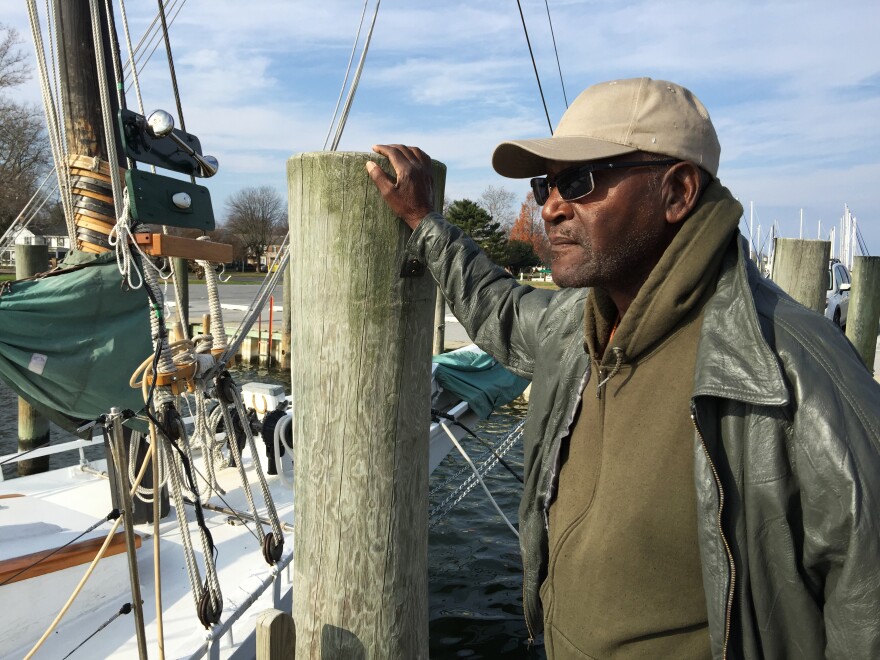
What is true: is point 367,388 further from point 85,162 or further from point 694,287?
point 85,162

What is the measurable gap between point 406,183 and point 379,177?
73 millimetres

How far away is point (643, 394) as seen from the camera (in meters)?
1.52

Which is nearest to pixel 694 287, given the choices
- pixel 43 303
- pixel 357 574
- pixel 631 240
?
pixel 631 240

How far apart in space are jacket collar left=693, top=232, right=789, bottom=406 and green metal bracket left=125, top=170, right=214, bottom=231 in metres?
2.25

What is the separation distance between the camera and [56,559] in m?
3.72

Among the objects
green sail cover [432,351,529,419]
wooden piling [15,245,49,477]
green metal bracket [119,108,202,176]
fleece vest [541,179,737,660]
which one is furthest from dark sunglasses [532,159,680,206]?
wooden piling [15,245,49,477]

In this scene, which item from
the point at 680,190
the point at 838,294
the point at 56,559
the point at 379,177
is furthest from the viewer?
the point at 838,294

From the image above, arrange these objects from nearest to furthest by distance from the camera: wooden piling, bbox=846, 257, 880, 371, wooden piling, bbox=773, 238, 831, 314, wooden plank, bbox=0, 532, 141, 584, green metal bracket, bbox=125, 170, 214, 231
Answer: green metal bracket, bbox=125, 170, 214, 231 → wooden plank, bbox=0, 532, 141, 584 → wooden piling, bbox=773, 238, 831, 314 → wooden piling, bbox=846, 257, 880, 371

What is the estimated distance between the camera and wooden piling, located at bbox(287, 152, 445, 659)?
72.1 inches

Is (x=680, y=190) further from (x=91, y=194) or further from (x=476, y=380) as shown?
(x=476, y=380)

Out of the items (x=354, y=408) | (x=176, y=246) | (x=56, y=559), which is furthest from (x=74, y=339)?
(x=354, y=408)

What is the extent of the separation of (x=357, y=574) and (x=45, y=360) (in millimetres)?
3759

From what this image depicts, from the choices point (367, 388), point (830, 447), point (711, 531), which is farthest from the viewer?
point (367, 388)

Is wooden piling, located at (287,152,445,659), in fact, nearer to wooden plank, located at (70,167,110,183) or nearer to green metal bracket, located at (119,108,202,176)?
green metal bracket, located at (119,108,202,176)
